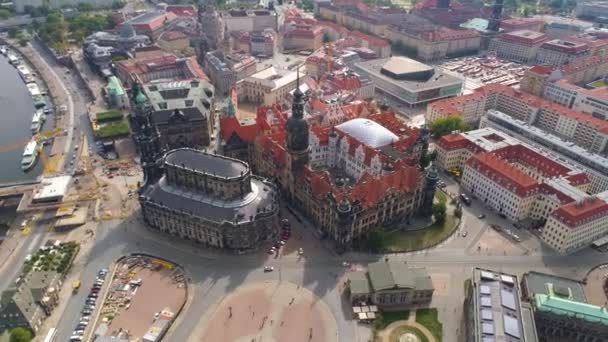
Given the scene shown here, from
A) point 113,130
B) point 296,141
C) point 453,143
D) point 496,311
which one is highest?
point 296,141

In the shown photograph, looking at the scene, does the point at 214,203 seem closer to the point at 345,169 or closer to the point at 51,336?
the point at 51,336

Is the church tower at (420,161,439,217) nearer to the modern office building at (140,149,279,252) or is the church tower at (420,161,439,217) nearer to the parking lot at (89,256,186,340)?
the modern office building at (140,149,279,252)

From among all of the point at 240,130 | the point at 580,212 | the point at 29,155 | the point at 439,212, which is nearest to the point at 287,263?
the point at 439,212

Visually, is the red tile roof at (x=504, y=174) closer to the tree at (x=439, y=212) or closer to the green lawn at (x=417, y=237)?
the green lawn at (x=417, y=237)

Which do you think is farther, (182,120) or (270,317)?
(182,120)

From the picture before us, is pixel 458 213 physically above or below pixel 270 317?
above

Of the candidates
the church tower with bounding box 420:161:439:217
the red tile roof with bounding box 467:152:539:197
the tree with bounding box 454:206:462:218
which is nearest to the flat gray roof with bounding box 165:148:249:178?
the church tower with bounding box 420:161:439:217

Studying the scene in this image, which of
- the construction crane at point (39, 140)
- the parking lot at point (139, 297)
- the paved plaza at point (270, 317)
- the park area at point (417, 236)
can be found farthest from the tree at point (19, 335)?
the construction crane at point (39, 140)

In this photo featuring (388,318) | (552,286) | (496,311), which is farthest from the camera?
(552,286)
